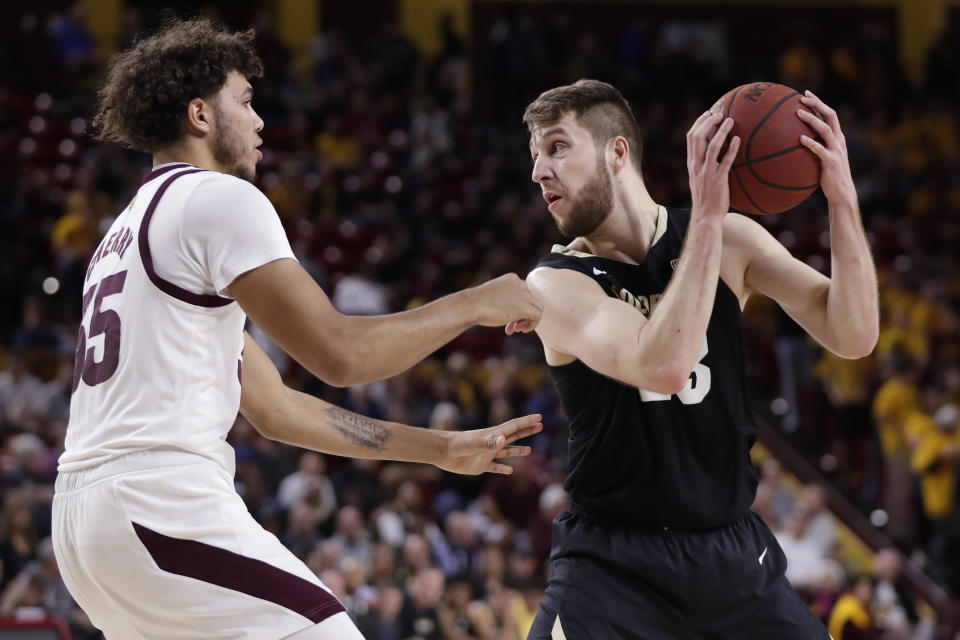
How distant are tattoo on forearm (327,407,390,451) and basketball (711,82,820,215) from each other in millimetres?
1271

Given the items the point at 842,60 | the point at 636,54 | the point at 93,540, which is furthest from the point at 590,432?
the point at 842,60

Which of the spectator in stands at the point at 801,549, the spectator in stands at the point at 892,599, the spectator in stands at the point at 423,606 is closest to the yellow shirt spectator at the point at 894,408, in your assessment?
the spectator in stands at the point at 892,599

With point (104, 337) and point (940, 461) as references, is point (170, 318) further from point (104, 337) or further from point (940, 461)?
point (940, 461)

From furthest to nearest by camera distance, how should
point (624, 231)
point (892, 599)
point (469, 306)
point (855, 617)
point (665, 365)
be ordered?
1. point (892, 599)
2. point (855, 617)
3. point (624, 231)
4. point (665, 365)
5. point (469, 306)

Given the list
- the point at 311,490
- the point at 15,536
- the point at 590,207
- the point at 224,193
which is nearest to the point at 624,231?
the point at 590,207

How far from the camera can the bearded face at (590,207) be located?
3.81m

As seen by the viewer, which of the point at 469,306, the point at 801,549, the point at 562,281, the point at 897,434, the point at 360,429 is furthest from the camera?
the point at 897,434

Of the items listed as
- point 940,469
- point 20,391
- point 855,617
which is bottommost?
point 855,617

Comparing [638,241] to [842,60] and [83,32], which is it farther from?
[842,60]

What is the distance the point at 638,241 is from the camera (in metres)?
3.85

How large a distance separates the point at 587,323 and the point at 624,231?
0.47 m

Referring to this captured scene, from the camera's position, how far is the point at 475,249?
14.8 meters

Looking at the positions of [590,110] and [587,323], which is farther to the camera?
[590,110]

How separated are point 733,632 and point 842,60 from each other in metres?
18.9
